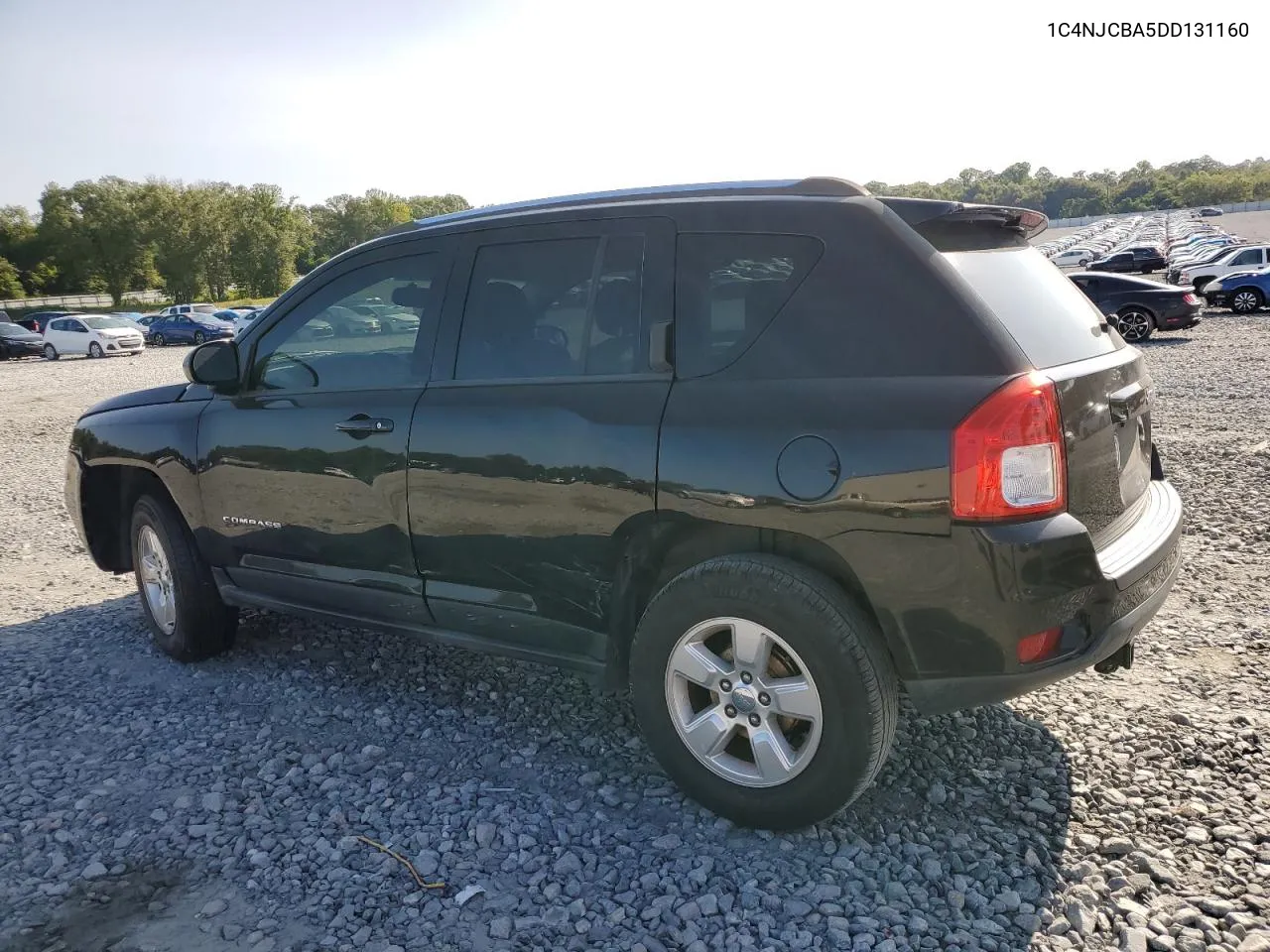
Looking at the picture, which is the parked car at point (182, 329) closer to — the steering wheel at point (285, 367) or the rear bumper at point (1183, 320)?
the rear bumper at point (1183, 320)

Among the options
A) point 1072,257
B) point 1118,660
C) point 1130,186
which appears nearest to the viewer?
point 1118,660

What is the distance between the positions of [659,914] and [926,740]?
1.39 meters

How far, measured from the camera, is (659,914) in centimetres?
272

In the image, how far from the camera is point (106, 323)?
33625mm

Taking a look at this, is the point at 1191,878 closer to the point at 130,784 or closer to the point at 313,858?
the point at 313,858

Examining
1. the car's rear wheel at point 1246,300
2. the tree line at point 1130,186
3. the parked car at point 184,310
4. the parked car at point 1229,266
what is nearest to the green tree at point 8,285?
the parked car at point 184,310

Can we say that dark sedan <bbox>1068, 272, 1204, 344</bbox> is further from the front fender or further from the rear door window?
the front fender

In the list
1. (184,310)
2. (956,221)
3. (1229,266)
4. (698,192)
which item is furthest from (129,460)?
(184,310)

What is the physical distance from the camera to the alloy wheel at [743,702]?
9.64ft

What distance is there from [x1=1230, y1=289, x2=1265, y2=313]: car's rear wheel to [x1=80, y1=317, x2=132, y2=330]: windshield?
34.2 metres

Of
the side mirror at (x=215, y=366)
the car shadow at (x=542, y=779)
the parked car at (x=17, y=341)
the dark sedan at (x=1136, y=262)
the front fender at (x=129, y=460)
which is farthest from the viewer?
the dark sedan at (x=1136, y=262)

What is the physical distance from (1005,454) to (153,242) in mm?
87793

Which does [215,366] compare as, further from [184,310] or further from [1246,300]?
[184,310]

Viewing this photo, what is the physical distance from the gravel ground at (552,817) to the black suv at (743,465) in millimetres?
368
